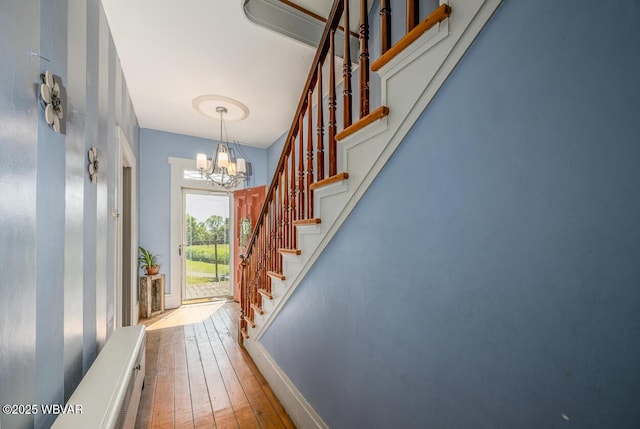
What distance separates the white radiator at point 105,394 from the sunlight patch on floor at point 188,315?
217 cm

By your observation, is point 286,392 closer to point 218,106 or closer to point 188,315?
point 188,315

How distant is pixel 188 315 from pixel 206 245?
1392 mm

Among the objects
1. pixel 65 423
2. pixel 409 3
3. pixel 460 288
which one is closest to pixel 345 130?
pixel 409 3

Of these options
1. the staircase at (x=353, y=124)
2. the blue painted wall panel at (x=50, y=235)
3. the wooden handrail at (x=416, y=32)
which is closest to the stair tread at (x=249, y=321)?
the staircase at (x=353, y=124)

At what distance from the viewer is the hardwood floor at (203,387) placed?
1729 mm

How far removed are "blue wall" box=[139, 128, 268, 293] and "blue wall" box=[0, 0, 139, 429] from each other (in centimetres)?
255

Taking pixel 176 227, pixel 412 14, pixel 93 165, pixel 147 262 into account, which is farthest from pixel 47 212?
pixel 176 227

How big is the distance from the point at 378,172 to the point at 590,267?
653 mm

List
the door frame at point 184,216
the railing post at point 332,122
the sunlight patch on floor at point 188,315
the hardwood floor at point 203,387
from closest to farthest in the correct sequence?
the railing post at point 332,122, the hardwood floor at point 203,387, the sunlight patch on floor at point 188,315, the door frame at point 184,216

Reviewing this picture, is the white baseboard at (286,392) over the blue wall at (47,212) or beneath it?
beneath

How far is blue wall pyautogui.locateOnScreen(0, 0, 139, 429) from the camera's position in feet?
2.43

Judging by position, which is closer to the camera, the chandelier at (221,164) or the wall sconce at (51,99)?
the wall sconce at (51,99)

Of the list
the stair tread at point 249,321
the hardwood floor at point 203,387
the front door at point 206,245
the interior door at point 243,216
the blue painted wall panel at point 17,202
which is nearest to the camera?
the blue painted wall panel at point 17,202

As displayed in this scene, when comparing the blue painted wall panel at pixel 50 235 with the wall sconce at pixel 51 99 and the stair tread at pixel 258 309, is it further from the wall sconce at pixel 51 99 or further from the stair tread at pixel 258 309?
the stair tread at pixel 258 309
